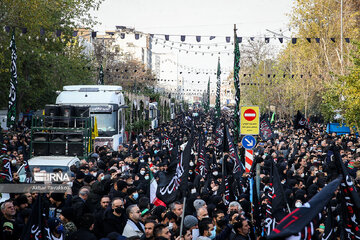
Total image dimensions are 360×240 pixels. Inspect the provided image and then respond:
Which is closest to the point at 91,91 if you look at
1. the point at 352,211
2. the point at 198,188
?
the point at 198,188

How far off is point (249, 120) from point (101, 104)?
19.4 feet

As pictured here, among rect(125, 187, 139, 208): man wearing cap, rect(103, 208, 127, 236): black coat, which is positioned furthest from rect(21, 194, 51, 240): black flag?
rect(125, 187, 139, 208): man wearing cap

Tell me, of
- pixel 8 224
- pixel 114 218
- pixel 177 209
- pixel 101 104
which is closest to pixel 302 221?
pixel 177 209

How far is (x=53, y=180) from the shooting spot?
1127cm

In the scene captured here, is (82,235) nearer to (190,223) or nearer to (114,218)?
(114,218)

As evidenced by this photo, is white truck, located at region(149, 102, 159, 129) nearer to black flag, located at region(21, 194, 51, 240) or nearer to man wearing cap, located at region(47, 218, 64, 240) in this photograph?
man wearing cap, located at region(47, 218, 64, 240)

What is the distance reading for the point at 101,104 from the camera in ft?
71.6

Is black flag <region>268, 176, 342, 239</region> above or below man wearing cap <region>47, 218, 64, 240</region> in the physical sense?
above

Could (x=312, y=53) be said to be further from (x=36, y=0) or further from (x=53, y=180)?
(x=53, y=180)

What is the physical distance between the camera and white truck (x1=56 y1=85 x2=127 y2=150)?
21484mm

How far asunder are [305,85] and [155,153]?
97.3 feet

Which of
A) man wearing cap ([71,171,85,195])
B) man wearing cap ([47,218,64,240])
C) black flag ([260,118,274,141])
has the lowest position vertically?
black flag ([260,118,274,141])

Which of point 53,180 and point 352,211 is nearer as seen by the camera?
point 352,211

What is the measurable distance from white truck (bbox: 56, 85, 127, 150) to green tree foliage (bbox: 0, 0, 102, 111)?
492 cm
